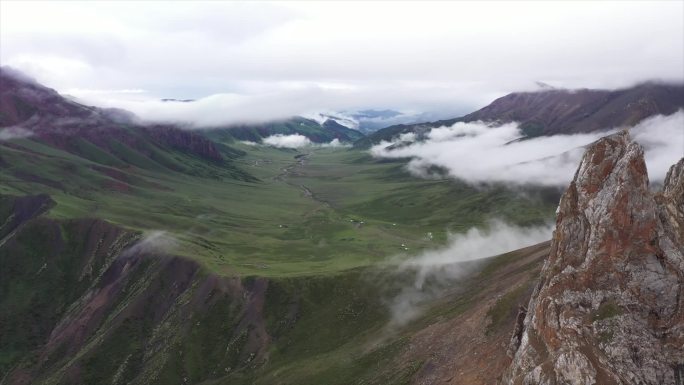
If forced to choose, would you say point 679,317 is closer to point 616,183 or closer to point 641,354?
point 641,354

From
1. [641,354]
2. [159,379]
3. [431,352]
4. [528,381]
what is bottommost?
[159,379]

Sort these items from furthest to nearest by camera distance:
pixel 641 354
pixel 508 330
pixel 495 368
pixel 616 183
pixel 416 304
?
pixel 416 304 → pixel 508 330 → pixel 495 368 → pixel 616 183 → pixel 641 354

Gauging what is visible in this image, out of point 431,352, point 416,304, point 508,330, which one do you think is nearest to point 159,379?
point 416,304

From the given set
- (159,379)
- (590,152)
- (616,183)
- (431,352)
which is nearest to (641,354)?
(616,183)

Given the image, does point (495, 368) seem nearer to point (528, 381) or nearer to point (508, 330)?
point (508, 330)

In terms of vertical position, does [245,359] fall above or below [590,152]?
below

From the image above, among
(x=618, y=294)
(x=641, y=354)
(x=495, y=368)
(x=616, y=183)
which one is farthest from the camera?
(x=495, y=368)

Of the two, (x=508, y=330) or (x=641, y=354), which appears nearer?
(x=641, y=354)
